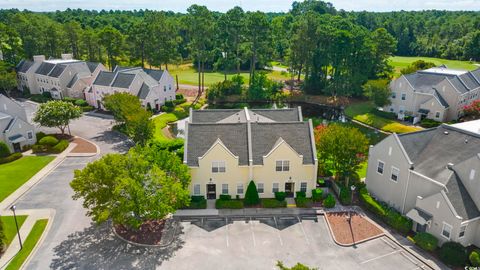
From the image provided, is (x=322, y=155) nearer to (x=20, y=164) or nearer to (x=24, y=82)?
(x=20, y=164)

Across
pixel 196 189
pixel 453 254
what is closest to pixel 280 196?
pixel 196 189

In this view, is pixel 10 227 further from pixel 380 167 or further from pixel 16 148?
pixel 380 167

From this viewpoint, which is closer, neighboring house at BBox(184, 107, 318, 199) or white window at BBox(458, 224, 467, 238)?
white window at BBox(458, 224, 467, 238)

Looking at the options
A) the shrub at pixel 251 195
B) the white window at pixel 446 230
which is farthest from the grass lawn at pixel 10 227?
the white window at pixel 446 230

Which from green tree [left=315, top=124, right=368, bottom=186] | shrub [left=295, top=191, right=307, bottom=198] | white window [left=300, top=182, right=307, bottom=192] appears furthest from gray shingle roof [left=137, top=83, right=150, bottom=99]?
shrub [left=295, top=191, right=307, bottom=198]

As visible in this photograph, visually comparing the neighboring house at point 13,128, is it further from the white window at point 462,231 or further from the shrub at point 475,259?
the shrub at point 475,259

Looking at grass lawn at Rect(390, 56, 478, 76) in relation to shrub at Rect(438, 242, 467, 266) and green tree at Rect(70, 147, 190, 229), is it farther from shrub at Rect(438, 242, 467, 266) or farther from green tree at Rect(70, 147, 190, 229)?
green tree at Rect(70, 147, 190, 229)

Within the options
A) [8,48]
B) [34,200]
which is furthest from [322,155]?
[8,48]
